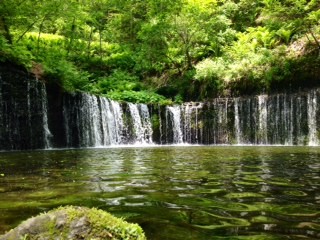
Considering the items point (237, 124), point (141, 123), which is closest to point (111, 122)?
point (141, 123)

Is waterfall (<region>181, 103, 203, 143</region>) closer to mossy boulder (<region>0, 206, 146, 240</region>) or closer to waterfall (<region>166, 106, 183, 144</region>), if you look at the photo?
waterfall (<region>166, 106, 183, 144</region>)

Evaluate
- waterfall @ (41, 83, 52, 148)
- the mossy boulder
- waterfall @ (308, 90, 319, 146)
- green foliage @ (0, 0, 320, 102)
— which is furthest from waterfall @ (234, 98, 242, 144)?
the mossy boulder

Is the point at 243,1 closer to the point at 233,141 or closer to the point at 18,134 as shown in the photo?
the point at 233,141

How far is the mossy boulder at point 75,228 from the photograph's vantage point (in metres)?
2.42

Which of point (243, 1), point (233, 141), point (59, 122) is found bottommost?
point (233, 141)

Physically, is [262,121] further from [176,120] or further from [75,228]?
[75,228]

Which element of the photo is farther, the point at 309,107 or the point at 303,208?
the point at 309,107

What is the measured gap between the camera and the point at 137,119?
2480 centimetres

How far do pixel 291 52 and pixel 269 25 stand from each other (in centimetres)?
327

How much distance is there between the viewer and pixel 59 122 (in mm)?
21844

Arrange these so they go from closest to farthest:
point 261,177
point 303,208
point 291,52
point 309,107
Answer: point 303,208 → point 261,177 → point 309,107 → point 291,52

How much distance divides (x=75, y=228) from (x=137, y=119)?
73.4 feet

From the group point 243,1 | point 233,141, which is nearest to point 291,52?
point 233,141

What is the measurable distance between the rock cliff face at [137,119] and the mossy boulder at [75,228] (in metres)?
17.6
